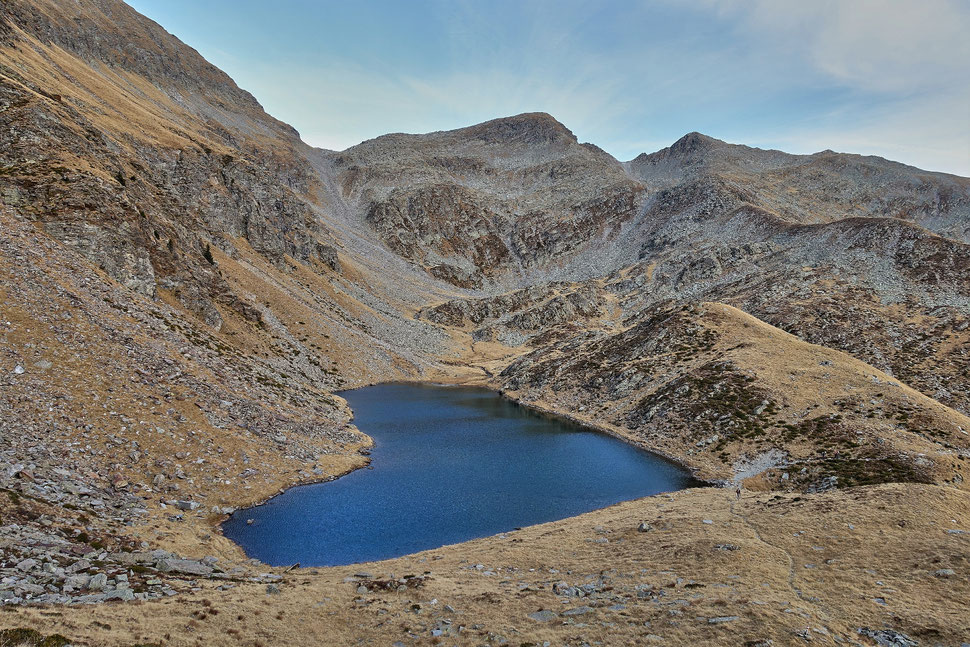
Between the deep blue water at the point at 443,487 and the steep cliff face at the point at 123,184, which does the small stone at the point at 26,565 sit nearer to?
the deep blue water at the point at 443,487

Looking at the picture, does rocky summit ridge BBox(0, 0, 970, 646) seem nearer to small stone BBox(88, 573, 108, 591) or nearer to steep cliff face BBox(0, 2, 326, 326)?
small stone BBox(88, 573, 108, 591)

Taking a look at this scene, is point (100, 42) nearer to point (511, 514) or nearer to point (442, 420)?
point (442, 420)

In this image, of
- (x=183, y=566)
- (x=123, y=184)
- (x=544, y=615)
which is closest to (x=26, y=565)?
(x=183, y=566)

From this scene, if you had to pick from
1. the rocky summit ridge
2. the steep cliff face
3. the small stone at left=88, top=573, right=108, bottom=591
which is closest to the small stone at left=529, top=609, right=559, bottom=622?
the rocky summit ridge

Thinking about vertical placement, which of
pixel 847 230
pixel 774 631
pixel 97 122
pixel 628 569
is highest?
pixel 847 230

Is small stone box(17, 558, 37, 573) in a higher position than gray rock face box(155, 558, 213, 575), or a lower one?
higher

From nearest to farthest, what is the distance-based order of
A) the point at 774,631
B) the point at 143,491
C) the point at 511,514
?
1. the point at 774,631
2. the point at 143,491
3. the point at 511,514

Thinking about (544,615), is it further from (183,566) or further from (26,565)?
(26,565)

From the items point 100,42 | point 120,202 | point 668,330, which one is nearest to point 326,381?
point 120,202
